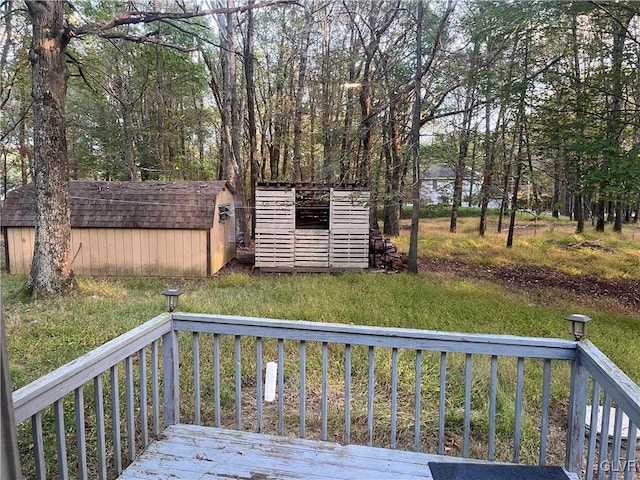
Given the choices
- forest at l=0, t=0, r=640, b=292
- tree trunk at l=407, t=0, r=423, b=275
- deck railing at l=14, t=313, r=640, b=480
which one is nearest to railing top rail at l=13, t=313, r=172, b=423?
deck railing at l=14, t=313, r=640, b=480

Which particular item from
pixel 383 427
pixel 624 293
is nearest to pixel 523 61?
pixel 624 293

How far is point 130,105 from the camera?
44.8 ft

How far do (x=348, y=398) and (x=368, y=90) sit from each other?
35.9ft

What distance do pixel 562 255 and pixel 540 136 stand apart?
4.14m

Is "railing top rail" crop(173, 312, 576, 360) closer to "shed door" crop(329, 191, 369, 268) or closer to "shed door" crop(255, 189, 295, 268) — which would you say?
"shed door" crop(255, 189, 295, 268)

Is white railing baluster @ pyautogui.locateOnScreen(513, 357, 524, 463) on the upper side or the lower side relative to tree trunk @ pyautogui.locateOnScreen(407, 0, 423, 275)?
lower

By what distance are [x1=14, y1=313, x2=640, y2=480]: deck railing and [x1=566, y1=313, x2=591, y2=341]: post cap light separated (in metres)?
0.06

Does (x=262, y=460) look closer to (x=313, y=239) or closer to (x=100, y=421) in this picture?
(x=100, y=421)

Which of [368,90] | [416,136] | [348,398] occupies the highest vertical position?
[368,90]

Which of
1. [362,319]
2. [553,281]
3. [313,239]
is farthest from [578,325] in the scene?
[313,239]

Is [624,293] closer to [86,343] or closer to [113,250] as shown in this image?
[86,343]

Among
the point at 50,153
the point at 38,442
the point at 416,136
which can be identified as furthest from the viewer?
the point at 416,136

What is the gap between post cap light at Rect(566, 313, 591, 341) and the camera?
187 cm

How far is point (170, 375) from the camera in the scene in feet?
7.55
